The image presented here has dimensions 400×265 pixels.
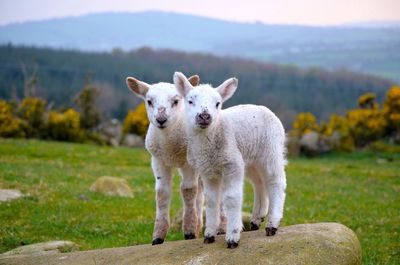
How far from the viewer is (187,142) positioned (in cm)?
874

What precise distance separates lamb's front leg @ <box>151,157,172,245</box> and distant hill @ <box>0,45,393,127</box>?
61.3 m

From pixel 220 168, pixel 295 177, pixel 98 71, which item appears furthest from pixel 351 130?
pixel 98 71

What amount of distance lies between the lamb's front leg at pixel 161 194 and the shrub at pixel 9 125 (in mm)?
26240

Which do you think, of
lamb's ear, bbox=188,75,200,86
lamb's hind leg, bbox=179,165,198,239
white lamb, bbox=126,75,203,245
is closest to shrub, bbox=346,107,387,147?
white lamb, bbox=126,75,203,245

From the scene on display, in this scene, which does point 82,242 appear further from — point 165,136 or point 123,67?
point 123,67

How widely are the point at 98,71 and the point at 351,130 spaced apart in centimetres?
7900

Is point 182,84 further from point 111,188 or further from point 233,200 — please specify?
point 111,188

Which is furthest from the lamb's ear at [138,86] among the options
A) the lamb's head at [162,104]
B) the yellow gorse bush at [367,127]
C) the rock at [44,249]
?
the yellow gorse bush at [367,127]

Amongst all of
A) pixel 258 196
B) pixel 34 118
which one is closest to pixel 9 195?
pixel 258 196

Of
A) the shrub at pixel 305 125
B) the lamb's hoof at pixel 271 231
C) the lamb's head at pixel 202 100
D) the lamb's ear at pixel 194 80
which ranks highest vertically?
Result: the lamb's ear at pixel 194 80

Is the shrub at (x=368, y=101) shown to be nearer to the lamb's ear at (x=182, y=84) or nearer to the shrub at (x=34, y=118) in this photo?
the shrub at (x=34, y=118)

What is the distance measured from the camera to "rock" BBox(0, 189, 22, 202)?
14410mm

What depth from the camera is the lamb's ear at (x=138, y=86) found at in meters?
8.86

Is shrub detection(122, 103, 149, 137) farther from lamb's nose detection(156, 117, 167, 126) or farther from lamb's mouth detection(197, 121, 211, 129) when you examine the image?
lamb's mouth detection(197, 121, 211, 129)
